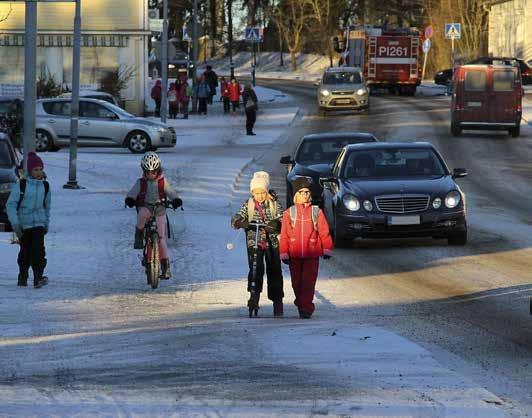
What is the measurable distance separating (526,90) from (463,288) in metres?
56.8

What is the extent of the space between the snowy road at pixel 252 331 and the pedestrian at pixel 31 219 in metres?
0.25

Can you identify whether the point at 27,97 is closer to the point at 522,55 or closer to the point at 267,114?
the point at 267,114

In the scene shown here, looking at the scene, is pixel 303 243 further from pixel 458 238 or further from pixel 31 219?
pixel 458 238

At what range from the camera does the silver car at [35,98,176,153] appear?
3888cm

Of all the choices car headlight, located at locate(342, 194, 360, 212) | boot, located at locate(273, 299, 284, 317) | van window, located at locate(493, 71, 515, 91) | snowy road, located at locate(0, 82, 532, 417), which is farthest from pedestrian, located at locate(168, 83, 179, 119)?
boot, located at locate(273, 299, 284, 317)

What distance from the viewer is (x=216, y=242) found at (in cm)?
2030

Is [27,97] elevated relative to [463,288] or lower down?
elevated

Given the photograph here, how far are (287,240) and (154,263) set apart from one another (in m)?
2.72

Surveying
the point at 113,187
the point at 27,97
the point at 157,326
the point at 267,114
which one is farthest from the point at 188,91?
the point at 157,326

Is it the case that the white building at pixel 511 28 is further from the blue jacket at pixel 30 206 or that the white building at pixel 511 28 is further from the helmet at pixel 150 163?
the blue jacket at pixel 30 206

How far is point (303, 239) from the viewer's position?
527 inches

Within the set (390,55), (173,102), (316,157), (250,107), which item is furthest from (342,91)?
(316,157)

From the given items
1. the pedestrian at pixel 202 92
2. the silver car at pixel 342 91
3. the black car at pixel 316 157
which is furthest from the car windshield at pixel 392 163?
the pedestrian at pixel 202 92

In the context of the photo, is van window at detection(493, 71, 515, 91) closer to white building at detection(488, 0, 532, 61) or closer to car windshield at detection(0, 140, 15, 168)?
car windshield at detection(0, 140, 15, 168)
